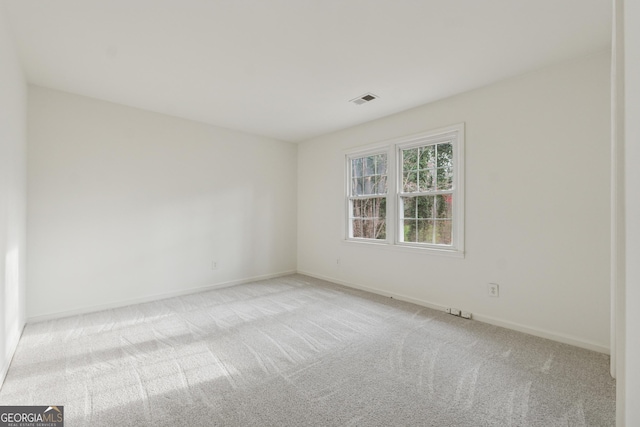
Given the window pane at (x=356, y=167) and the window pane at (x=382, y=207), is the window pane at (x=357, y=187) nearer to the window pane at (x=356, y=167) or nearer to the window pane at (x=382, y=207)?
the window pane at (x=356, y=167)

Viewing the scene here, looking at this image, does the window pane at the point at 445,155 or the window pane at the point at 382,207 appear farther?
the window pane at the point at 382,207

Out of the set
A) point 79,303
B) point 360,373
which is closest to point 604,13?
point 360,373

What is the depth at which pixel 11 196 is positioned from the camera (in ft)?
7.45

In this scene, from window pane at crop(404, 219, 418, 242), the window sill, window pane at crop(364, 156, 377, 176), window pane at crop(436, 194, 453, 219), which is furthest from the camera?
window pane at crop(364, 156, 377, 176)

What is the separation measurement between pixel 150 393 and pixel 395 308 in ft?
8.51

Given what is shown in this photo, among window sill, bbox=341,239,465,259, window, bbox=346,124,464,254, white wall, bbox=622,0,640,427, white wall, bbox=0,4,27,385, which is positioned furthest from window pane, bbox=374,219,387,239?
white wall, bbox=0,4,27,385

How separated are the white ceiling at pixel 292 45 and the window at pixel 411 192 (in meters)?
0.64

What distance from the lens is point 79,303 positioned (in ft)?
10.6

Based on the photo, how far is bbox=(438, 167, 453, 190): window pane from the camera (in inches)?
133

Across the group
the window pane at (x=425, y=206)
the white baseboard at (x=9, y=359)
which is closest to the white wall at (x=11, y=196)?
the white baseboard at (x=9, y=359)

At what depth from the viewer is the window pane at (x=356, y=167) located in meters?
4.50

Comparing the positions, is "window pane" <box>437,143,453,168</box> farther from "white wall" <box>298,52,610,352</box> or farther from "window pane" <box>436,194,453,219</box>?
"window pane" <box>436,194,453,219</box>

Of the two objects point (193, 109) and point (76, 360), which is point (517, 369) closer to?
point (76, 360)

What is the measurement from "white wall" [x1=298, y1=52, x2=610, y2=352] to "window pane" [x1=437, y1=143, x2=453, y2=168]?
0.85 feet
